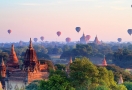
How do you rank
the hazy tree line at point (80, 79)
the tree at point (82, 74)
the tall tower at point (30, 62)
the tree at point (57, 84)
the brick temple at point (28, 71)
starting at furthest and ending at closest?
the tall tower at point (30, 62)
the brick temple at point (28, 71)
the tree at point (82, 74)
the hazy tree line at point (80, 79)
the tree at point (57, 84)

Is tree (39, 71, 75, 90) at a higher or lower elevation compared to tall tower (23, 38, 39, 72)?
lower

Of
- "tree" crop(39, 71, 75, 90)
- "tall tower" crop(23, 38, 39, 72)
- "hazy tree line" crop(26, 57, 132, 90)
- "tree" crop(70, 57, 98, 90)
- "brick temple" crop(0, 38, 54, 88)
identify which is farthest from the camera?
→ "tall tower" crop(23, 38, 39, 72)

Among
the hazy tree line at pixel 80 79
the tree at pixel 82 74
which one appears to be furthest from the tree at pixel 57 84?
the tree at pixel 82 74

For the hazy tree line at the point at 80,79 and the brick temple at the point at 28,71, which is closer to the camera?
the hazy tree line at the point at 80,79

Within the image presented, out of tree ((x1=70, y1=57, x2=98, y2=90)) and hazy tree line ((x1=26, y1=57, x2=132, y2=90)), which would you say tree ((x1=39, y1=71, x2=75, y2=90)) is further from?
tree ((x1=70, y1=57, x2=98, y2=90))

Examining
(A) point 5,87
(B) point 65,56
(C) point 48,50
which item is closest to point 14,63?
(A) point 5,87

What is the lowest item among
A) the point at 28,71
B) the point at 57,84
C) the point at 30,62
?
the point at 57,84

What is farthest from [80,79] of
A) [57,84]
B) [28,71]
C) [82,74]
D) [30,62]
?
[30,62]

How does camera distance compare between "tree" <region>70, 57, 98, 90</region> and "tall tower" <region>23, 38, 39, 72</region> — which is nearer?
"tree" <region>70, 57, 98, 90</region>

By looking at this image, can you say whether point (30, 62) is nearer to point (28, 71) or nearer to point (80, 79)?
point (28, 71)

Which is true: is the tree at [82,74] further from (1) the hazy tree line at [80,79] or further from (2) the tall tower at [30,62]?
(2) the tall tower at [30,62]

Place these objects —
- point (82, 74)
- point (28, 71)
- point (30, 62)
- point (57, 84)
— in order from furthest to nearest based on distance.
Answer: point (30, 62) < point (28, 71) < point (82, 74) < point (57, 84)

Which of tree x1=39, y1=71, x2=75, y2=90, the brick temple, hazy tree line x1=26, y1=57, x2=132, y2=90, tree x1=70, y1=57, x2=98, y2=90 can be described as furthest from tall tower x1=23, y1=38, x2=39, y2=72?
tree x1=39, y1=71, x2=75, y2=90
